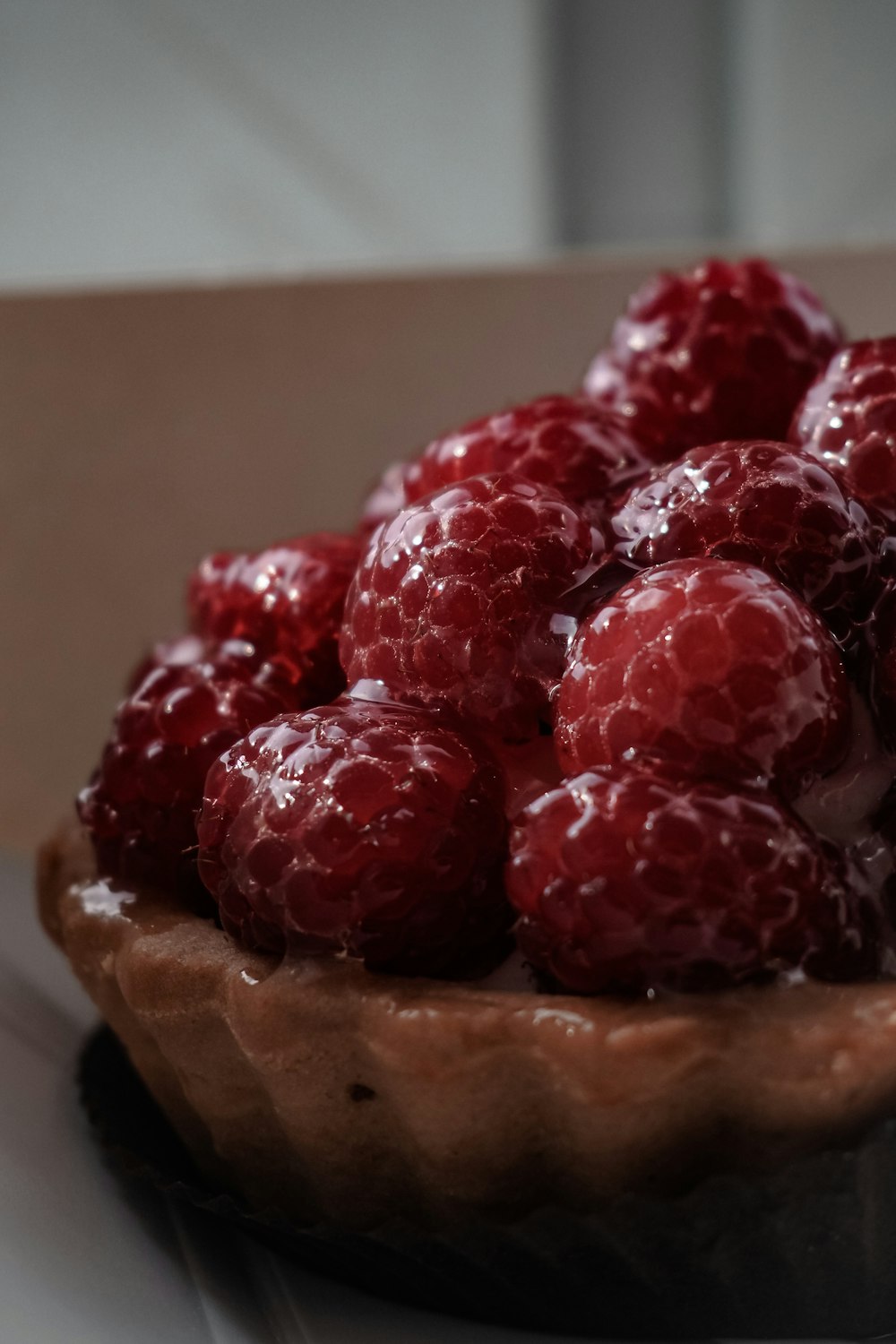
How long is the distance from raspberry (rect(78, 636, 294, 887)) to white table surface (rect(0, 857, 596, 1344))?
0.22 metres

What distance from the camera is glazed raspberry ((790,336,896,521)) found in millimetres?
989

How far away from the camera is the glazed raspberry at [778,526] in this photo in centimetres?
90

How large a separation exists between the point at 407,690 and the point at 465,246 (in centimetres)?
Result: 270

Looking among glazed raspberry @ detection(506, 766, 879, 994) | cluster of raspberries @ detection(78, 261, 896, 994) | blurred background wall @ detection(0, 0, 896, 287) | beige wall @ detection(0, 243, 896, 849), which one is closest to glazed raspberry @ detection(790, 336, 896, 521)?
cluster of raspberries @ detection(78, 261, 896, 994)

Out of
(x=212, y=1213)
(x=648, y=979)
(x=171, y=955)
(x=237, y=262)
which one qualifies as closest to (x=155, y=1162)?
(x=212, y=1213)

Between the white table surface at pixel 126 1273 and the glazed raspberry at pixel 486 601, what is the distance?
0.42m

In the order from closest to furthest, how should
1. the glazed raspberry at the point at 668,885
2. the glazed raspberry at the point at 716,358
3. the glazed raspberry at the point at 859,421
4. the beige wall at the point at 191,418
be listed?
the glazed raspberry at the point at 668,885 < the glazed raspberry at the point at 859,421 < the glazed raspberry at the point at 716,358 < the beige wall at the point at 191,418

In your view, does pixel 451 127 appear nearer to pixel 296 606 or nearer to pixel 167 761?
pixel 296 606

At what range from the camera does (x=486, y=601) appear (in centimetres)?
91

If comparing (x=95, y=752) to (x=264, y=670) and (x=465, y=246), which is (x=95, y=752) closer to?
(x=264, y=670)

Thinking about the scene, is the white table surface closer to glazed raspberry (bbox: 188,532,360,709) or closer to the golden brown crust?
the golden brown crust

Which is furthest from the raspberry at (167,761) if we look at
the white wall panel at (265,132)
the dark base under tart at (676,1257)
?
the white wall panel at (265,132)

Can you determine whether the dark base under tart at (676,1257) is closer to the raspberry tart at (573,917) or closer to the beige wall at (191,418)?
the raspberry tart at (573,917)

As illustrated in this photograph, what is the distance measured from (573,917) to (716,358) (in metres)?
0.63
